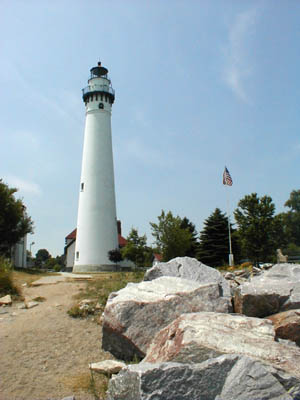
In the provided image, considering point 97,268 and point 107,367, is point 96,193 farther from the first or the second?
point 107,367

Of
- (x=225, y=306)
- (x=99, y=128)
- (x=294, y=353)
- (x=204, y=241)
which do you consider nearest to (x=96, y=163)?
(x=99, y=128)

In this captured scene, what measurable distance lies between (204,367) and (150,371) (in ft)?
1.79

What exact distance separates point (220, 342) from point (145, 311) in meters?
2.06

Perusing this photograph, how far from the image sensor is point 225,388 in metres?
3.24

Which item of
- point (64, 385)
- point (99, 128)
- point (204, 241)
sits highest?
point (99, 128)

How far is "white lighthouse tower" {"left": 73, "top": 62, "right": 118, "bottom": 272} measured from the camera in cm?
2986

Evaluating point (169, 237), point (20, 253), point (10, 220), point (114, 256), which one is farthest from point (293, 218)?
point (10, 220)

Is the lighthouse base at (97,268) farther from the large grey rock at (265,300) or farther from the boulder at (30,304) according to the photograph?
the large grey rock at (265,300)

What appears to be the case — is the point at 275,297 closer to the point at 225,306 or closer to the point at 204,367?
the point at 225,306

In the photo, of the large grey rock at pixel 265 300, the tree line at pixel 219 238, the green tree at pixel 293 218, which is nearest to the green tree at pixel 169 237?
the tree line at pixel 219 238

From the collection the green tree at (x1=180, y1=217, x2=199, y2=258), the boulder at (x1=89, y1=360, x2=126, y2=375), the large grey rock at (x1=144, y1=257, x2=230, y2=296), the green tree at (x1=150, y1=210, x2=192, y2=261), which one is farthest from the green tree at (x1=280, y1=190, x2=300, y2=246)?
the boulder at (x1=89, y1=360, x2=126, y2=375)


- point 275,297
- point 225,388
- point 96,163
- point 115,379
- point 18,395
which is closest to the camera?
point 225,388

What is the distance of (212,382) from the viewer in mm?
3326

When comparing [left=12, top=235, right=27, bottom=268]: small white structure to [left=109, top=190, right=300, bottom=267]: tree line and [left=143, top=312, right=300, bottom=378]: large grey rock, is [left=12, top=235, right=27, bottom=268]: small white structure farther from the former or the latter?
[left=143, top=312, right=300, bottom=378]: large grey rock
